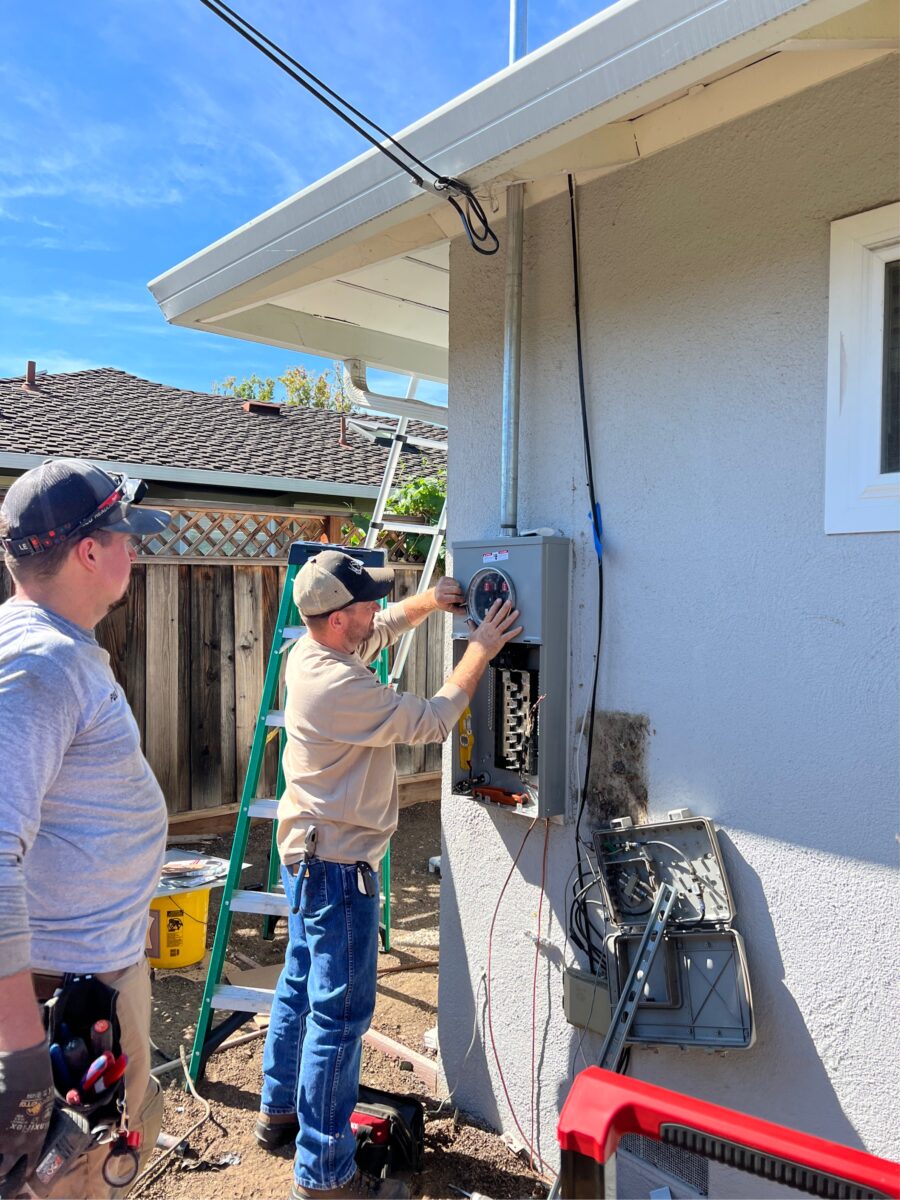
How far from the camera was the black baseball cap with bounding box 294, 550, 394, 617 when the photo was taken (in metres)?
3.10

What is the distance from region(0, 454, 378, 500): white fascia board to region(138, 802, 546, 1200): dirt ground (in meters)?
3.90

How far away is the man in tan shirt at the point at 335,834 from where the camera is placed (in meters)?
2.88

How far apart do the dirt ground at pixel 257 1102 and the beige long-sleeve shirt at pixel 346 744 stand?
3.68 feet

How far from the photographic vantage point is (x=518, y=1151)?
125 inches

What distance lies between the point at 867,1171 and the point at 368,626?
224 centimetres

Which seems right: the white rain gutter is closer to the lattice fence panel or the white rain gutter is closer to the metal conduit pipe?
the metal conduit pipe

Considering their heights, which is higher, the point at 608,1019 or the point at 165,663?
the point at 165,663

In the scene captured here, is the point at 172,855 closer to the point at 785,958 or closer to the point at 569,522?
the point at 569,522

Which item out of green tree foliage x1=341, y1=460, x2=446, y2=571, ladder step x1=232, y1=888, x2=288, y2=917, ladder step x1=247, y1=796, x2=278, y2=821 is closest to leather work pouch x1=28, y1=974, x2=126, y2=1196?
ladder step x1=232, y1=888, x2=288, y2=917

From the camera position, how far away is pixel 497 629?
300cm

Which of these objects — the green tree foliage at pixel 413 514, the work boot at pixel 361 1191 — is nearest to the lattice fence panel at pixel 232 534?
the green tree foliage at pixel 413 514

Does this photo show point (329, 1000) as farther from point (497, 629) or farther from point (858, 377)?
point (858, 377)

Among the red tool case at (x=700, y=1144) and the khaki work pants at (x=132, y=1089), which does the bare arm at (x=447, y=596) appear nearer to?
the khaki work pants at (x=132, y=1089)

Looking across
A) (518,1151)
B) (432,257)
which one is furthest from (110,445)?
(518,1151)
